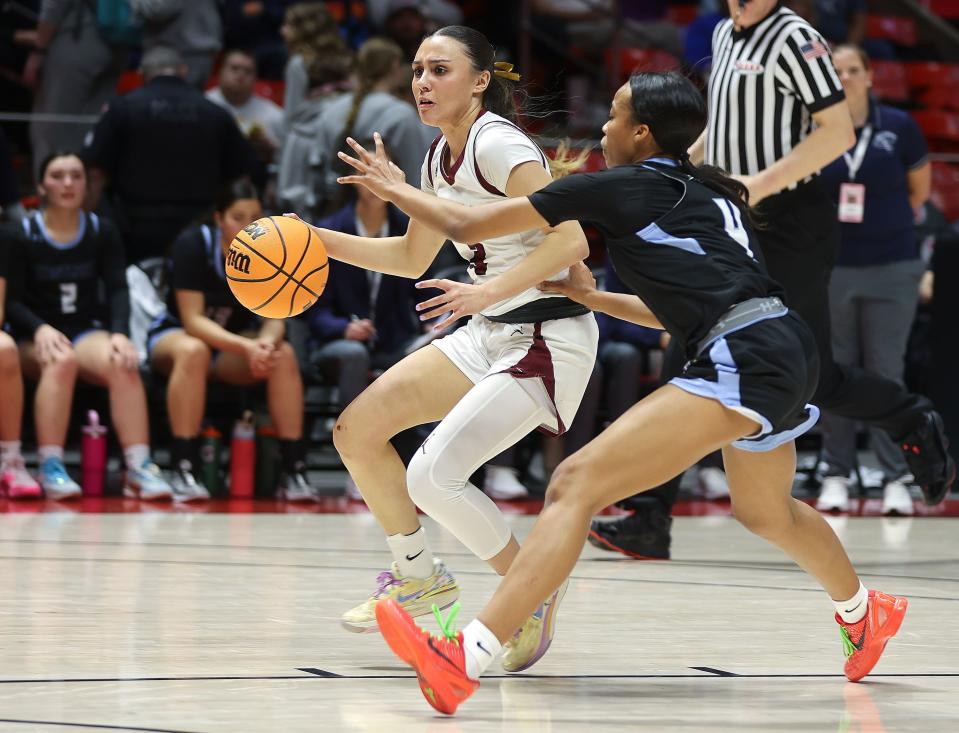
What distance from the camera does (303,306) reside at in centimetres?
434

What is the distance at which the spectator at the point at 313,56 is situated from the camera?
30.7 ft

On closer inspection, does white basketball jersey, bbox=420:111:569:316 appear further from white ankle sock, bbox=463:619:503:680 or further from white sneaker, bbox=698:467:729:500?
white sneaker, bbox=698:467:729:500

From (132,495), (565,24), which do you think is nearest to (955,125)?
(565,24)

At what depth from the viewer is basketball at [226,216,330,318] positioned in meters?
4.26

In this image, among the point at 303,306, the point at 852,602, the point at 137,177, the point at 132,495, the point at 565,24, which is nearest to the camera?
the point at 852,602

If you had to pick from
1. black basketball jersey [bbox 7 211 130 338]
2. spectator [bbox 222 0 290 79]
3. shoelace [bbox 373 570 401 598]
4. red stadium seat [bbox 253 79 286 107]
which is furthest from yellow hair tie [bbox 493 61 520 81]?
spectator [bbox 222 0 290 79]

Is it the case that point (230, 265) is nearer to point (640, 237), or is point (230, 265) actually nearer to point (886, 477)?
point (640, 237)

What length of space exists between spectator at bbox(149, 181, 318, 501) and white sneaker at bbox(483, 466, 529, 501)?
95cm

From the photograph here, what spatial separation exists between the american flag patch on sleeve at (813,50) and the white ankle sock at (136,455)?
13.0 ft

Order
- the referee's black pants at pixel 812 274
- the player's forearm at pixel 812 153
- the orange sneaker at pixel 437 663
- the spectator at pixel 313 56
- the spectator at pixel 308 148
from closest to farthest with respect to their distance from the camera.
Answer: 1. the orange sneaker at pixel 437 663
2. the player's forearm at pixel 812 153
3. the referee's black pants at pixel 812 274
4. the spectator at pixel 308 148
5. the spectator at pixel 313 56

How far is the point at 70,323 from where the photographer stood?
26.8ft

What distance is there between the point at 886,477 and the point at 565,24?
5039mm

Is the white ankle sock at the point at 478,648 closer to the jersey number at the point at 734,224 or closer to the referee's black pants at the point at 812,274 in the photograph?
the jersey number at the point at 734,224

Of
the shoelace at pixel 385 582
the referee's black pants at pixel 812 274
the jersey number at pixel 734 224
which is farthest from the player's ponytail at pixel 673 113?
the referee's black pants at pixel 812 274
